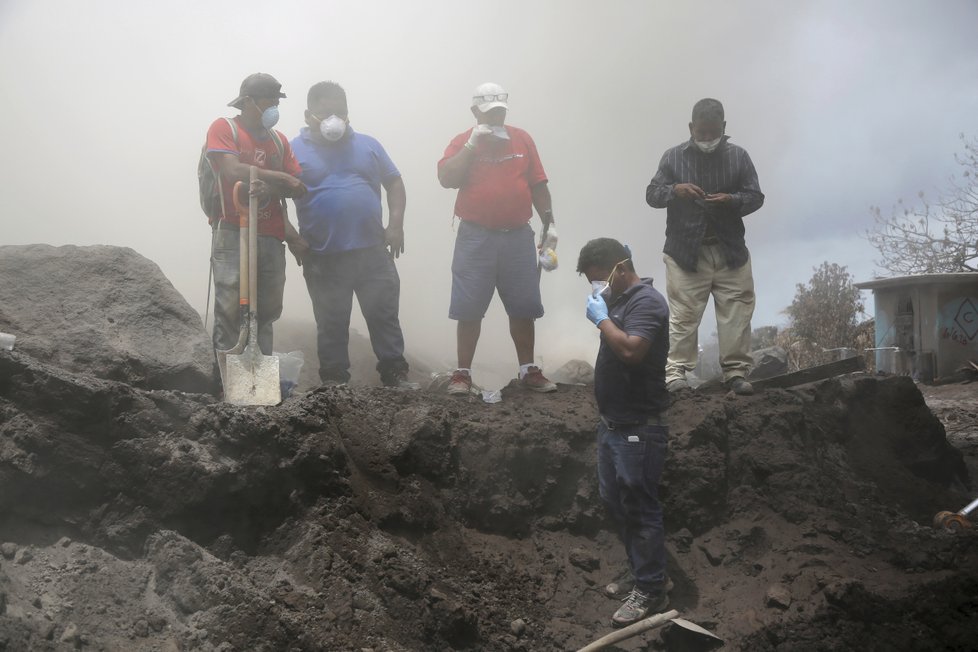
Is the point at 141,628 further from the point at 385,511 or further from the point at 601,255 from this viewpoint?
the point at 601,255

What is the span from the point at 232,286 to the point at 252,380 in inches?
27.4

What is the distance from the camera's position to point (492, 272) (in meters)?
5.75

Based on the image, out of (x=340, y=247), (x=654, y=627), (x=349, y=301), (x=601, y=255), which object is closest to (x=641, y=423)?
(x=601, y=255)

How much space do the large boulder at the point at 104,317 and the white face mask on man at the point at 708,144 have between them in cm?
345

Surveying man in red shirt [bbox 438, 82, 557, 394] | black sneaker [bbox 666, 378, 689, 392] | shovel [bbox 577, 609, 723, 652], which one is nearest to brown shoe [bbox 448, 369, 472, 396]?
man in red shirt [bbox 438, 82, 557, 394]

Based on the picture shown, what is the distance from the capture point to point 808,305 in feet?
48.6

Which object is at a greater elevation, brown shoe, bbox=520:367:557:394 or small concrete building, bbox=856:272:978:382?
small concrete building, bbox=856:272:978:382

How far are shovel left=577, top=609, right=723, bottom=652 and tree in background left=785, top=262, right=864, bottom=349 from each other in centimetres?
1117

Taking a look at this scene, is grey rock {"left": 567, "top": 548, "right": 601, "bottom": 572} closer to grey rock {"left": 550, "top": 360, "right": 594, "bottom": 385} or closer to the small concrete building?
grey rock {"left": 550, "top": 360, "right": 594, "bottom": 385}

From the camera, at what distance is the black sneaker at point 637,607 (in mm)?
4129

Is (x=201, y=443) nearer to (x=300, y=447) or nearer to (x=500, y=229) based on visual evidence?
(x=300, y=447)

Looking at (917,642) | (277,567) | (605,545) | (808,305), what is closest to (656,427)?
(605,545)

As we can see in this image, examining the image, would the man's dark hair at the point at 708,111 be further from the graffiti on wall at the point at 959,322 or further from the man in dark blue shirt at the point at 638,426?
the graffiti on wall at the point at 959,322

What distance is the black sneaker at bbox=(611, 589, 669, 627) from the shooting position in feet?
13.5
